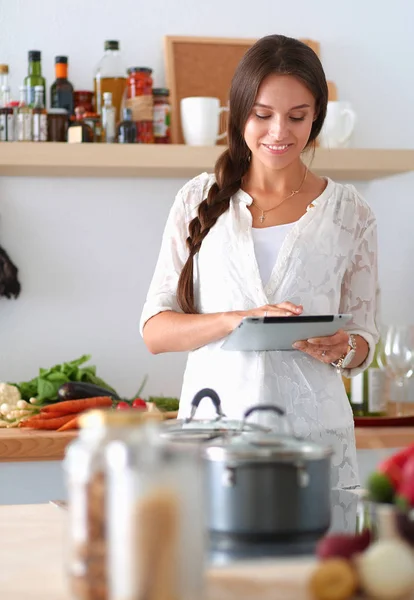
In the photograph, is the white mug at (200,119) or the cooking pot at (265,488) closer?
the cooking pot at (265,488)

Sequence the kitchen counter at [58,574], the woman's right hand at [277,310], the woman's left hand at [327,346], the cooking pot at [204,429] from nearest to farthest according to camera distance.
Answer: the kitchen counter at [58,574] < the cooking pot at [204,429] < the woman's right hand at [277,310] < the woman's left hand at [327,346]

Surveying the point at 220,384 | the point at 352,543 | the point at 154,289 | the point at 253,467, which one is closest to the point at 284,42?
the point at 154,289

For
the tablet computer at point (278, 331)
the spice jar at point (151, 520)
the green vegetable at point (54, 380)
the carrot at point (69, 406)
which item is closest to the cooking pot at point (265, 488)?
the spice jar at point (151, 520)

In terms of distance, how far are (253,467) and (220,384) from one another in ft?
2.82

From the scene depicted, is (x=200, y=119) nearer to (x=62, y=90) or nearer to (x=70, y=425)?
(x=62, y=90)

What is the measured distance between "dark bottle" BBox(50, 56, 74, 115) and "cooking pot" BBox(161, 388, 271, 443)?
1.94m

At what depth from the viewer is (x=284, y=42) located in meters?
2.00

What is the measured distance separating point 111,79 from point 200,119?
31 cm

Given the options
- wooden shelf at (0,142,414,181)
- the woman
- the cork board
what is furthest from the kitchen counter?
the cork board

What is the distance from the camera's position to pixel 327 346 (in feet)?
6.41

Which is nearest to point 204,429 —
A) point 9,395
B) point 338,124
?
point 9,395

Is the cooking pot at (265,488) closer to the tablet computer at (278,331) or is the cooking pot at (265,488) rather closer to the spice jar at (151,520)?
the spice jar at (151,520)

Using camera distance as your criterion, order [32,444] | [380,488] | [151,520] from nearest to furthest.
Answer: [151,520], [380,488], [32,444]

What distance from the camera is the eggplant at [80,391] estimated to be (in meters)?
2.91
